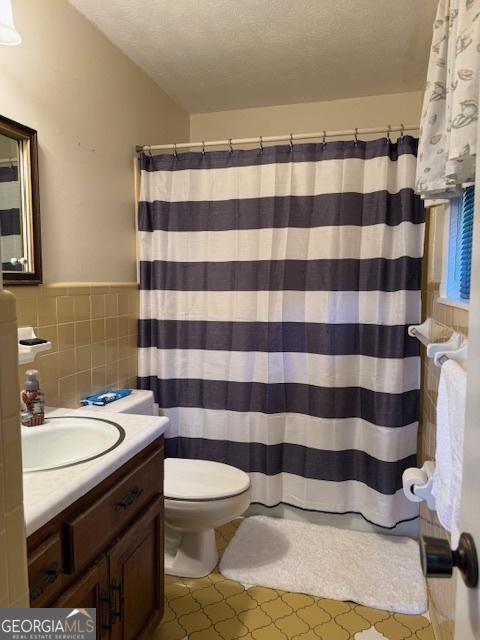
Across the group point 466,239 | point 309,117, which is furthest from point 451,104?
point 309,117

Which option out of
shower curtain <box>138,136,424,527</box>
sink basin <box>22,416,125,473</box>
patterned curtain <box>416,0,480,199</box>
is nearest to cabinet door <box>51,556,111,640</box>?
sink basin <box>22,416,125,473</box>

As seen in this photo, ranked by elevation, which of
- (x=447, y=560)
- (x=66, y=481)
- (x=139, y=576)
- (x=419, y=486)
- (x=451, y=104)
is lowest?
(x=139, y=576)

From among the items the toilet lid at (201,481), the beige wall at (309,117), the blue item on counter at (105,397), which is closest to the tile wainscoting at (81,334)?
the blue item on counter at (105,397)

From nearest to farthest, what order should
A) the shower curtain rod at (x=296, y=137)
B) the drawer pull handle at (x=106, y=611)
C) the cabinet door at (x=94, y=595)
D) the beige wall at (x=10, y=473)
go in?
the beige wall at (x=10, y=473) → the cabinet door at (x=94, y=595) → the drawer pull handle at (x=106, y=611) → the shower curtain rod at (x=296, y=137)

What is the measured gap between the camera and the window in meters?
1.28

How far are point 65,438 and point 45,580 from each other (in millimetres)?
560

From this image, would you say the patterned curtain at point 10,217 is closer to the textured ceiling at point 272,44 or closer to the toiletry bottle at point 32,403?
the toiletry bottle at point 32,403

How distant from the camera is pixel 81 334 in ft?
5.87

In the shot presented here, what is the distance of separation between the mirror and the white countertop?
0.70 m

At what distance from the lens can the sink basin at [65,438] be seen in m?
1.32

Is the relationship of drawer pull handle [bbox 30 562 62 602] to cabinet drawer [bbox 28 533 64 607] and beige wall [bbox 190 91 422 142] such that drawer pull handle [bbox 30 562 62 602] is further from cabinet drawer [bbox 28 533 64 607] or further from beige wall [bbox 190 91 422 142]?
beige wall [bbox 190 91 422 142]

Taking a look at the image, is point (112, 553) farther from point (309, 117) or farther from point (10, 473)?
point (309, 117)

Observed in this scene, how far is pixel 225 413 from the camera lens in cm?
222

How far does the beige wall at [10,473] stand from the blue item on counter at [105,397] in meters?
1.27
